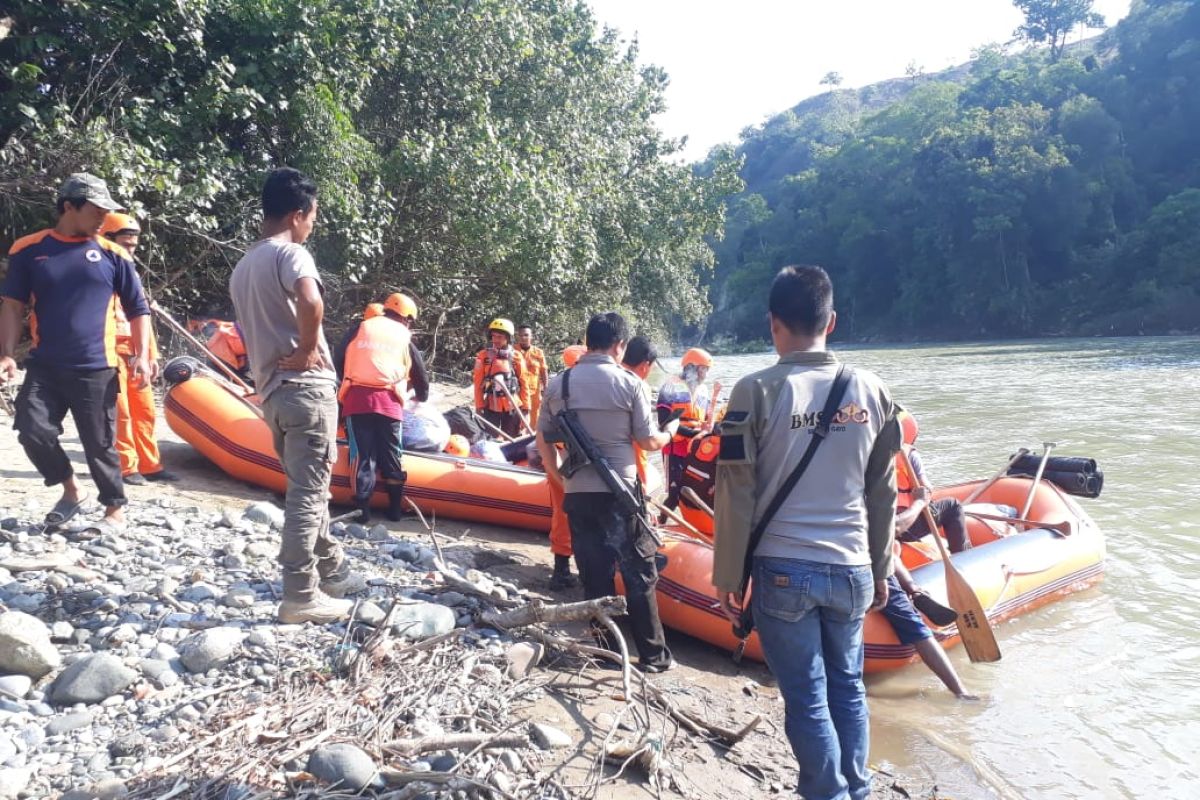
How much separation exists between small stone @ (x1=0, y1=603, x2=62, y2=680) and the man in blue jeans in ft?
6.69

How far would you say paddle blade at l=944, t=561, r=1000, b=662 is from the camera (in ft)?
13.6

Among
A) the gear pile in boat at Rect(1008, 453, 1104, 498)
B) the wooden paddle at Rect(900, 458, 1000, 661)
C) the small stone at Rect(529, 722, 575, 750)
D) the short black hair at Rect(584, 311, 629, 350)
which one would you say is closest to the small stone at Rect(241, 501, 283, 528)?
the short black hair at Rect(584, 311, 629, 350)

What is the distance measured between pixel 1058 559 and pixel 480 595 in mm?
3650

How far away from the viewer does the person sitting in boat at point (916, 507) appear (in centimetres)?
424

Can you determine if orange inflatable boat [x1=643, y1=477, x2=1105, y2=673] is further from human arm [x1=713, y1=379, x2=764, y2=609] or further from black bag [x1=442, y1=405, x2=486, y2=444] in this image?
black bag [x1=442, y1=405, x2=486, y2=444]

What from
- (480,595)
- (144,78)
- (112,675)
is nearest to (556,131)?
(144,78)

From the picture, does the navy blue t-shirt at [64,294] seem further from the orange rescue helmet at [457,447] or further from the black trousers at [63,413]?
the orange rescue helmet at [457,447]

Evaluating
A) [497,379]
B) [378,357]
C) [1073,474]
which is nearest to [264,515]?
[378,357]

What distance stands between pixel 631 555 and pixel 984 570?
2347 mm

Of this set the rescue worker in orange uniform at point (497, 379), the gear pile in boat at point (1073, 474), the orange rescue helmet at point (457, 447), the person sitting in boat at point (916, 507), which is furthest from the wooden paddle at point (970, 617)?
the rescue worker in orange uniform at point (497, 379)

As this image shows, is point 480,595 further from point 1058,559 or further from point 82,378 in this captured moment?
point 1058,559

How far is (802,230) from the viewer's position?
57156 millimetres

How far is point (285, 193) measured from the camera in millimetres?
3021

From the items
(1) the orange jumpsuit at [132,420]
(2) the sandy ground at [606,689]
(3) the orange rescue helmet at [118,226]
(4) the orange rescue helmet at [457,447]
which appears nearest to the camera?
(2) the sandy ground at [606,689]
